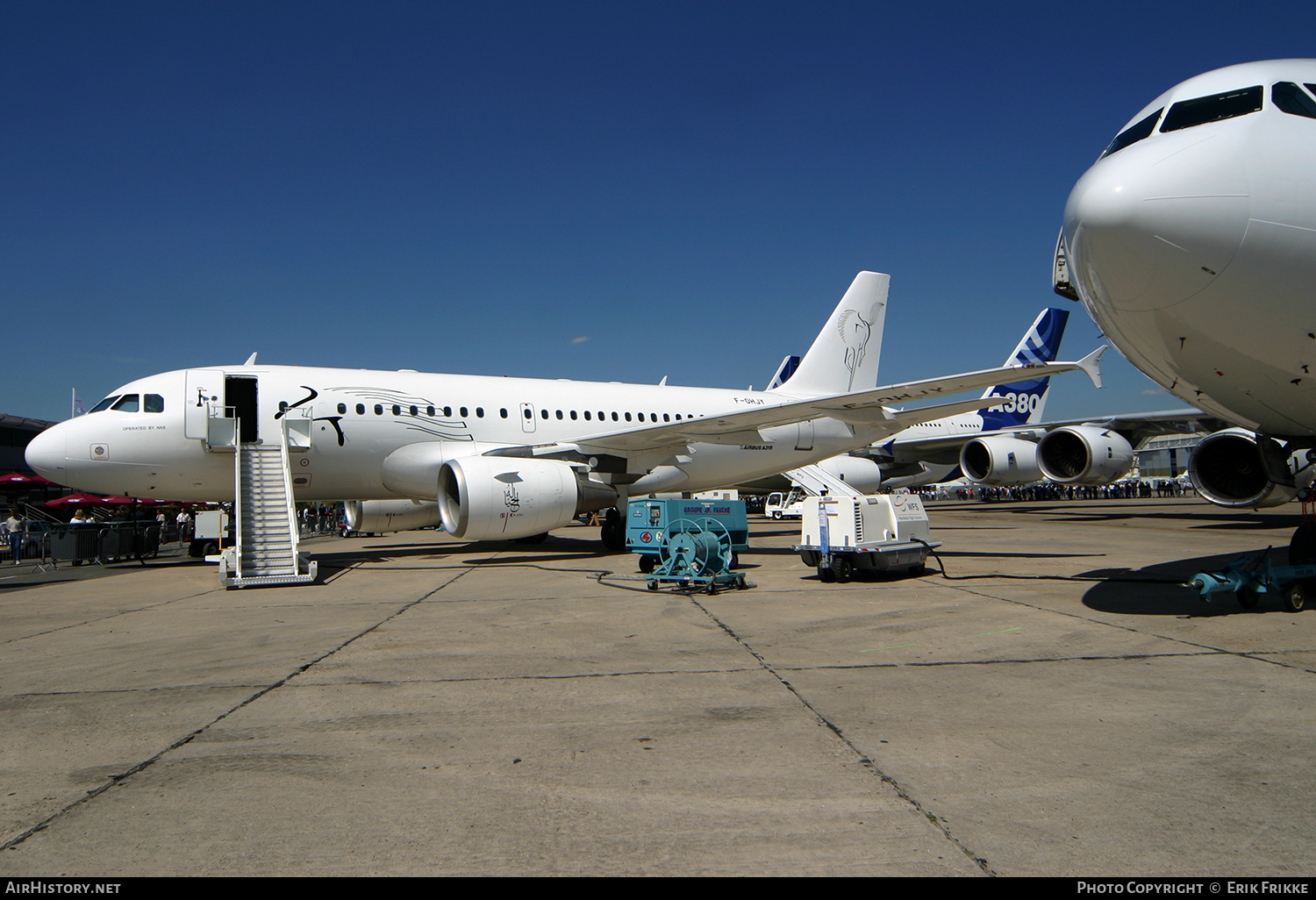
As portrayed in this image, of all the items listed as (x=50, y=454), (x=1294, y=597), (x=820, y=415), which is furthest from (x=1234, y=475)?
(x=50, y=454)

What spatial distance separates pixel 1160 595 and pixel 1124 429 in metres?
16.9

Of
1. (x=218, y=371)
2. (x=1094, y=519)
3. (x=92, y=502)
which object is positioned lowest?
(x=1094, y=519)

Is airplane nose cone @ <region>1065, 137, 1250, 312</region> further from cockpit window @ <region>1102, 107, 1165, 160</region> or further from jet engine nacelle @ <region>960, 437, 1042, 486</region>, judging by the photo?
jet engine nacelle @ <region>960, 437, 1042, 486</region>

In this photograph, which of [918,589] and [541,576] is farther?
[541,576]

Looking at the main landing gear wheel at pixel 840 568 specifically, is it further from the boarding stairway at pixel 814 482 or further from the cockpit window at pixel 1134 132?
the boarding stairway at pixel 814 482

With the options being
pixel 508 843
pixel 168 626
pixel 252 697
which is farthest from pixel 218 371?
pixel 508 843

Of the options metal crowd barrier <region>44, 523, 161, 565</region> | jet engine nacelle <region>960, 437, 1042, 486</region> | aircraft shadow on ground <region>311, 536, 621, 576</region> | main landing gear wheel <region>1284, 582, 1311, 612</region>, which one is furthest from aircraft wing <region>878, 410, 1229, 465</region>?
metal crowd barrier <region>44, 523, 161, 565</region>

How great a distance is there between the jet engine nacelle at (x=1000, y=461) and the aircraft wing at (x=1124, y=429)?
55 centimetres

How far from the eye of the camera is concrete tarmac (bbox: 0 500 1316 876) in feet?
8.43

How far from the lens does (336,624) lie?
7.36m

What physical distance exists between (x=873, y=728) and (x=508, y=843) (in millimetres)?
1997

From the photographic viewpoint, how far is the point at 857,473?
25.0m

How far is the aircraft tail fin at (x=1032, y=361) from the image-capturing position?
1111 inches

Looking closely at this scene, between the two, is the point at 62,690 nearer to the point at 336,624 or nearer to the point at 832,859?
the point at 336,624
